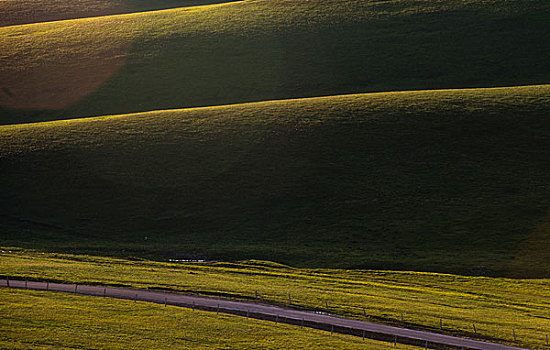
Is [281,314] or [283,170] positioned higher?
[283,170]

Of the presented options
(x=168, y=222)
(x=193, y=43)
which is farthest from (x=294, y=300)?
(x=193, y=43)

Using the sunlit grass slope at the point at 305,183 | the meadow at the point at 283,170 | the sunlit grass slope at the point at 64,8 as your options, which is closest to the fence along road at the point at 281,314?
the meadow at the point at 283,170

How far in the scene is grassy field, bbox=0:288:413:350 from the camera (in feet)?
110

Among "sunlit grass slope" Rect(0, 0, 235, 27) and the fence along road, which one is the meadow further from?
"sunlit grass slope" Rect(0, 0, 235, 27)

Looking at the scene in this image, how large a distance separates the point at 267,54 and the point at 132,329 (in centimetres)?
9896

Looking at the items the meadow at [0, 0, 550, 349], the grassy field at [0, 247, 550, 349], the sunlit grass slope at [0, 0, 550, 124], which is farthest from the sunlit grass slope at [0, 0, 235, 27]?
the grassy field at [0, 247, 550, 349]

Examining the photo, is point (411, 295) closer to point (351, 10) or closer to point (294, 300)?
point (294, 300)

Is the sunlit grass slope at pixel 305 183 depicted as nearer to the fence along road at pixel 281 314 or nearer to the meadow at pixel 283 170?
the meadow at pixel 283 170

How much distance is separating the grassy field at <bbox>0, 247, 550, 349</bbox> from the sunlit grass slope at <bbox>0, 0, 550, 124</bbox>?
58.8 meters

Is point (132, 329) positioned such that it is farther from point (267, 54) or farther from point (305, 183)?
point (267, 54)

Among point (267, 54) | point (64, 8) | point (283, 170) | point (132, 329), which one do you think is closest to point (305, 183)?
point (283, 170)

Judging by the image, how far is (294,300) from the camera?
44938 mm

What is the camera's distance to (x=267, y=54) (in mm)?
127688

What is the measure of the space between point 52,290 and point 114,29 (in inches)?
4338
